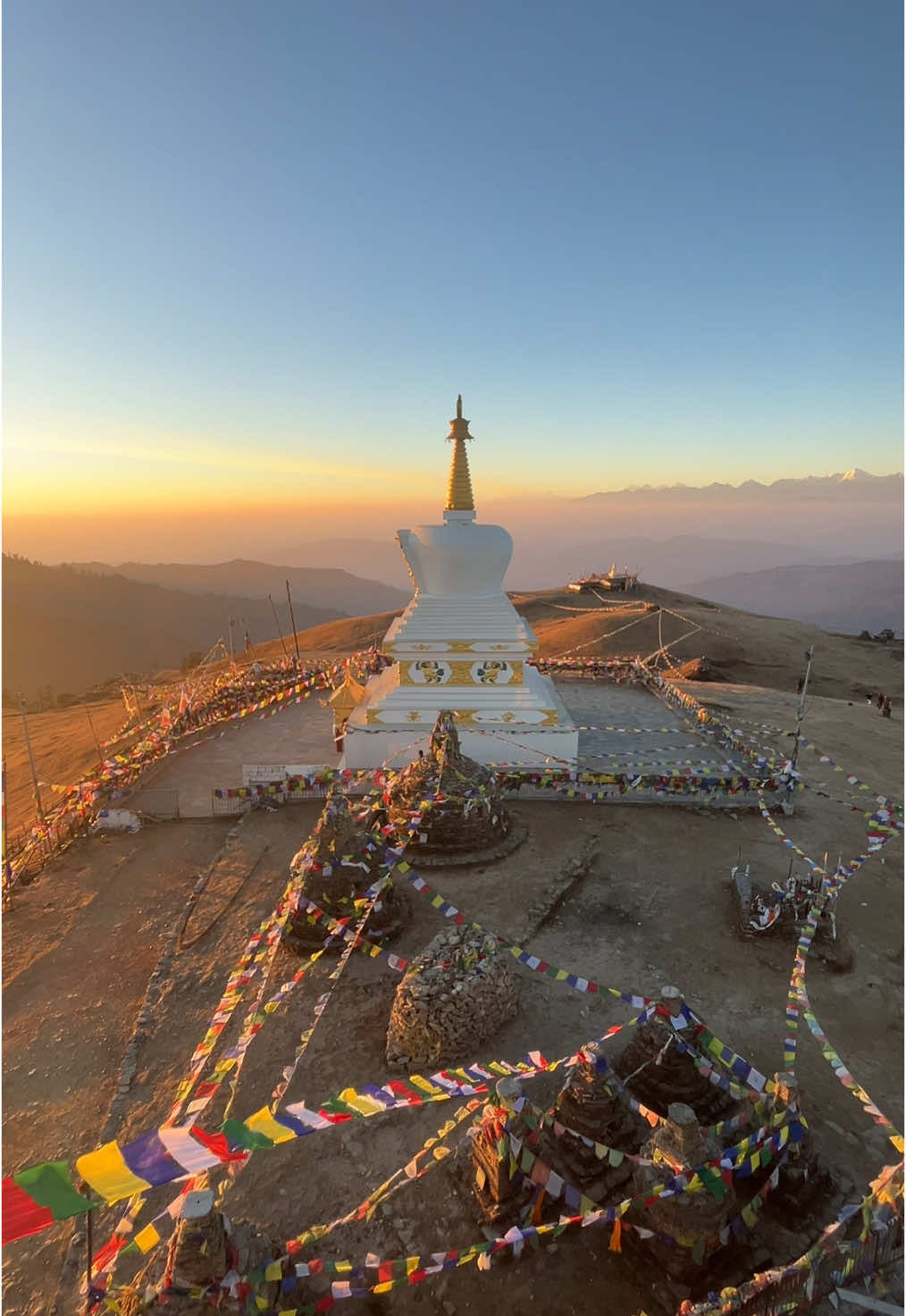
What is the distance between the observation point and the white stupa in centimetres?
1538

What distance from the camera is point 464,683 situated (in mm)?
16016

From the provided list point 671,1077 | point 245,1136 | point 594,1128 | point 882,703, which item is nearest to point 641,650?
point 882,703

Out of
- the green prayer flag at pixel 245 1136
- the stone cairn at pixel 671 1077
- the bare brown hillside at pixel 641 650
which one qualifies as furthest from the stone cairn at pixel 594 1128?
the bare brown hillside at pixel 641 650

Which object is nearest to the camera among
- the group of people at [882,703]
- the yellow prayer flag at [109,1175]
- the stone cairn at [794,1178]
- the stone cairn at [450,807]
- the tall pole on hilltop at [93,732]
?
the yellow prayer flag at [109,1175]

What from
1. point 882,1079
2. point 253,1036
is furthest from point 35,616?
point 882,1079

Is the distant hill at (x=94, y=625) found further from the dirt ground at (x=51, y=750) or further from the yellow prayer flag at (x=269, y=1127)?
the yellow prayer flag at (x=269, y=1127)

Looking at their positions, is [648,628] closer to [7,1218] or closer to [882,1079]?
[882,1079]

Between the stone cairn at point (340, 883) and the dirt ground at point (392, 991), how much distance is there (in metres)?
0.36

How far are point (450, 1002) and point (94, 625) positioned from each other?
82.9 m

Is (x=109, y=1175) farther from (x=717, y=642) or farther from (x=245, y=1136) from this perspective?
(x=717, y=642)

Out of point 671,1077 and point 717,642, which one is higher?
point 717,642

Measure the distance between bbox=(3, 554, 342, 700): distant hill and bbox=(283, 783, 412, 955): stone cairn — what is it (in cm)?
4839

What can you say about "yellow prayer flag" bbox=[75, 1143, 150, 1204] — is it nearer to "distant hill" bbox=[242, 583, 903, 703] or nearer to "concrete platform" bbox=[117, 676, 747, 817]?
"concrete platform" bbox=[117, 676, 747, 817]

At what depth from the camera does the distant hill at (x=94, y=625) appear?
6588 centimetres
